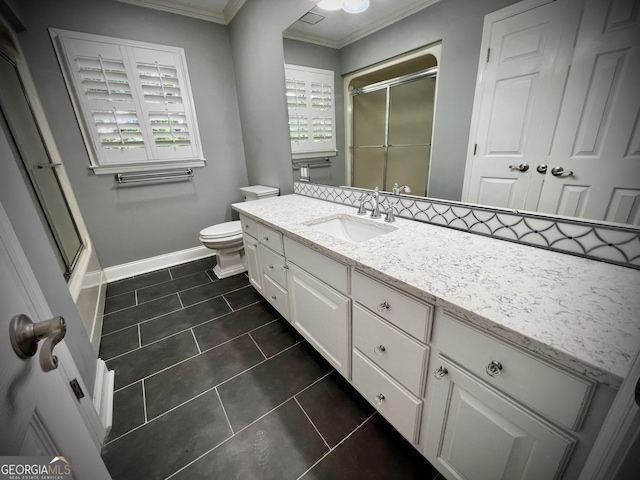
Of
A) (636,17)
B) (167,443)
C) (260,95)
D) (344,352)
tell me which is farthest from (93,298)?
(636,17)

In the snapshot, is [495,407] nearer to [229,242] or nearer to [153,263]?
[229,242]

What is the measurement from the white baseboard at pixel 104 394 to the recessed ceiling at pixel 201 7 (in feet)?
9.23

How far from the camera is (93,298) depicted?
1.85m

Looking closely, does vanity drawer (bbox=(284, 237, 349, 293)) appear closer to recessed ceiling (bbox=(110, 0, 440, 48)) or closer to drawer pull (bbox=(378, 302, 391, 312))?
drawer pull (bbox=(378, 302, 391, 312))

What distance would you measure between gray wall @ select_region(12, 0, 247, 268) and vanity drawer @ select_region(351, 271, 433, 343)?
8.05 feet

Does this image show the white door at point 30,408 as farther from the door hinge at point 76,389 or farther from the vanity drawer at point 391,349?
the vanity drawer at point 391,349

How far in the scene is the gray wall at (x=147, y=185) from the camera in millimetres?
1958

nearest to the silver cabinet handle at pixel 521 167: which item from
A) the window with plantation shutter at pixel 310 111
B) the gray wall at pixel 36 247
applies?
the window with plantation shutter at pixel 310 111

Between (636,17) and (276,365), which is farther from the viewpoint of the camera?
(276,365)

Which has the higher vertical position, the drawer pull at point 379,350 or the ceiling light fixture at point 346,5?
the ceiling light fixture at point 346,5

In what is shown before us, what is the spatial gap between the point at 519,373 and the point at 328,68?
1.77m

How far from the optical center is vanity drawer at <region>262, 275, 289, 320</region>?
5.21 feet

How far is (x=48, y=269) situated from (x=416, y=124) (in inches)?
66.7

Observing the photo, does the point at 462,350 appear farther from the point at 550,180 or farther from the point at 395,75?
the point at 395,75
